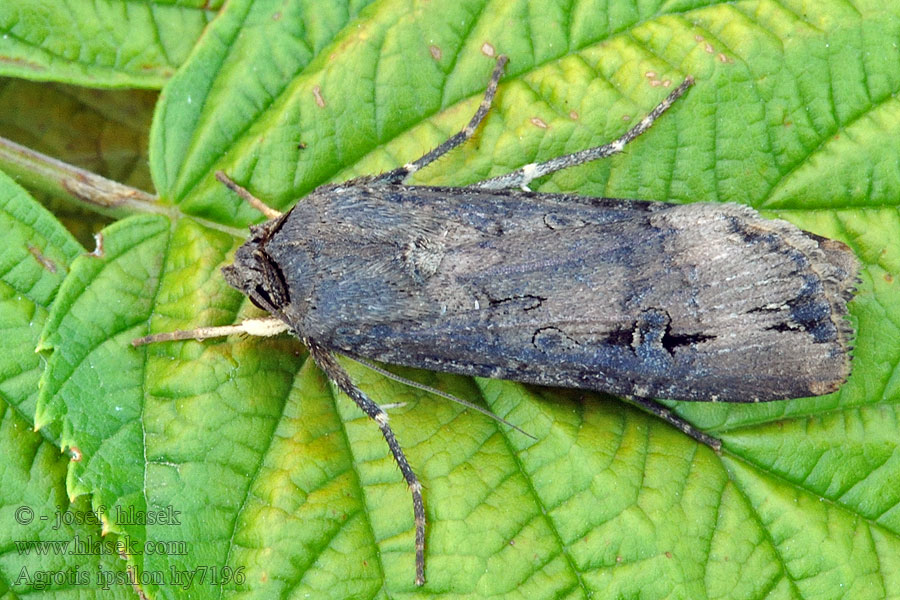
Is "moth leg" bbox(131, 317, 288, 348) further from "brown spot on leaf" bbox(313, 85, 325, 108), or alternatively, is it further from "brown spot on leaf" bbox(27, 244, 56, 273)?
"brown spot on leaf" bbox(313, 85, 325, 108)

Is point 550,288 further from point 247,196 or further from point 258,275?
point 247,196

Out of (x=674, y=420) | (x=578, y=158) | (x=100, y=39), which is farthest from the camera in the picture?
(x=100, y=39)

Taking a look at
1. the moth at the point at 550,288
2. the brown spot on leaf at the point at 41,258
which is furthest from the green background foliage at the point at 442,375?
the moth at the point at 550,288

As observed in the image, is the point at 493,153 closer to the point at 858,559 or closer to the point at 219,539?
the point at 219,539

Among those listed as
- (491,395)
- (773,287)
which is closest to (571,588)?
(491,395)

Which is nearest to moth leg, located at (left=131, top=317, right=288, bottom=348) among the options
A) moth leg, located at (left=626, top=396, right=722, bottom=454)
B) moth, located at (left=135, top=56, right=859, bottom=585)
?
moth, located at (left=135, top=56, right=859, bottom=585)

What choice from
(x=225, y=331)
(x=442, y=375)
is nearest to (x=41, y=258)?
(x=225, y=331)
